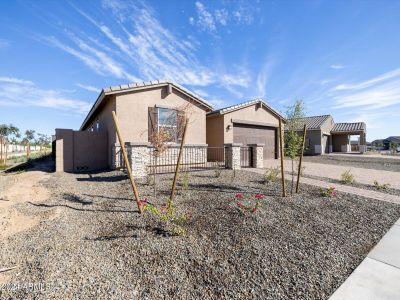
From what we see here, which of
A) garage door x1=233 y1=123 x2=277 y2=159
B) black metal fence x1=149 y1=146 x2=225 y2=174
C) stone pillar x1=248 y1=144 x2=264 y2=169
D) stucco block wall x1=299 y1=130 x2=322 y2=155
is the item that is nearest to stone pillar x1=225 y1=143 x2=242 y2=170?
black metal fence x1=149 y1=146 x2=225 y2=174

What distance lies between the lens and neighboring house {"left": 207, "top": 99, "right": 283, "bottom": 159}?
46.8 feet

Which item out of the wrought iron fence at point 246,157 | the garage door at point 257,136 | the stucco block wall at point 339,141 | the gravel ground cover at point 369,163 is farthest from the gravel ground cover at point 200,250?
the stucco block wall at point 339,141

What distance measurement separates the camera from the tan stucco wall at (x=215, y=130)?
14203 mm

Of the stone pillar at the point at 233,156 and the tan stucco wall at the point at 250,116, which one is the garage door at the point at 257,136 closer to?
the tan stucco wall at the point at 250,116

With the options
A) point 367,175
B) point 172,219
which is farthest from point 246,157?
point 172,219

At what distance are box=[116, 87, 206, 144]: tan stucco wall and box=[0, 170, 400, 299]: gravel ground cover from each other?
5.33 meters

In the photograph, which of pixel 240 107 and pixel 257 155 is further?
pixel 240 107

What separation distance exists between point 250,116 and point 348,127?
75.1 ft

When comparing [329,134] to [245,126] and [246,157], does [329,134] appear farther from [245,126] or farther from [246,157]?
[246,157]

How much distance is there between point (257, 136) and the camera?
650 inches

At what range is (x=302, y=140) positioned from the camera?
21.9ft

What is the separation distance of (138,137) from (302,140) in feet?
25.5

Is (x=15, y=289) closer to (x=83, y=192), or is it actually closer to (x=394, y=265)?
(x=83, y=192)

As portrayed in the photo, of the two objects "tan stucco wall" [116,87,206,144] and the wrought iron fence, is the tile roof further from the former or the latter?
"tan stucco wall" [116,87,206,144]
